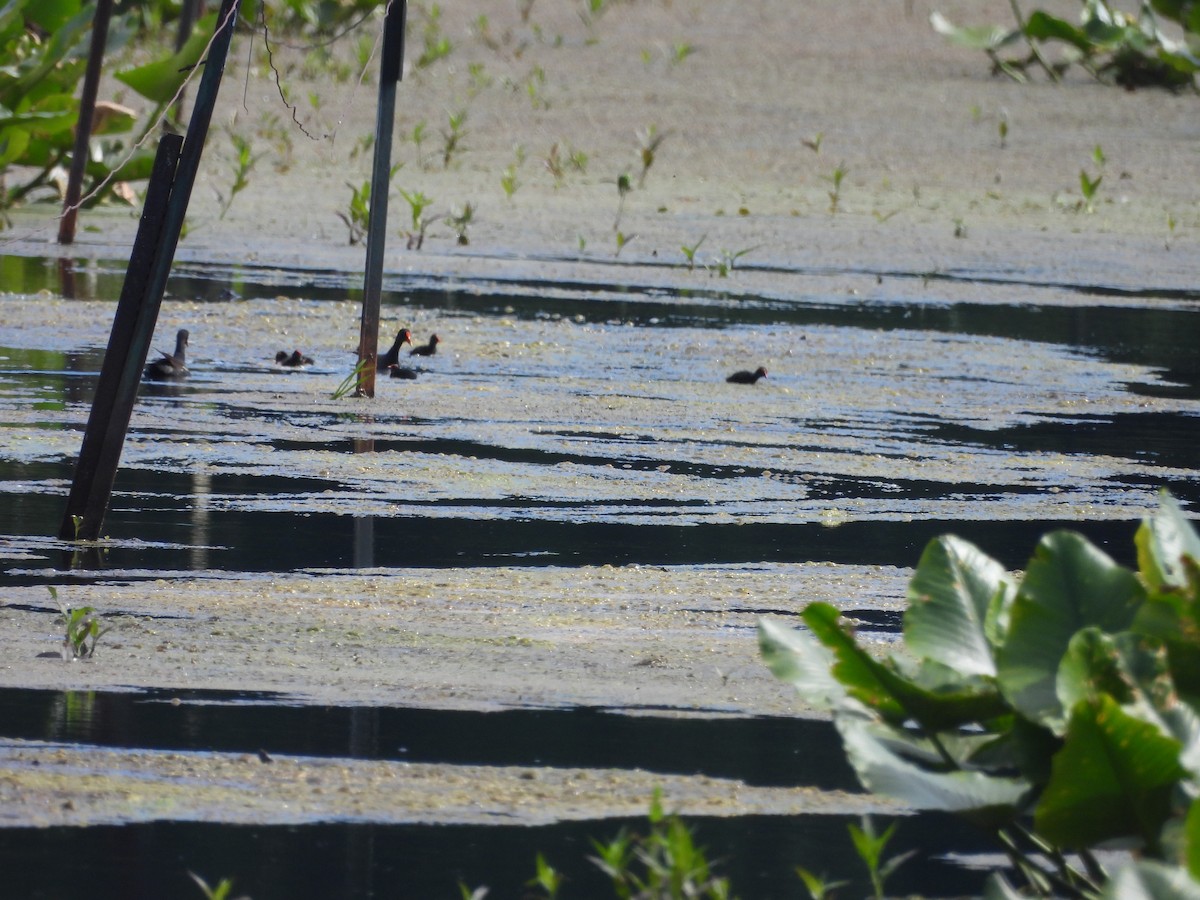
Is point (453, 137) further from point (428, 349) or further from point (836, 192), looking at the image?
point (428, 349)

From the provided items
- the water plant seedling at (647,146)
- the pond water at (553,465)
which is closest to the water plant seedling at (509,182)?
the water plant seedling at (647,146)

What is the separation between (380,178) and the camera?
896 cm

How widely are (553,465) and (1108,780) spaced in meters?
4.93

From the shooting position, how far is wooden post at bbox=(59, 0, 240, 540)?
20.5 feet

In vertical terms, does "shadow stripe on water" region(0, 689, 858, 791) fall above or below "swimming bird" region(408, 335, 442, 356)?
below

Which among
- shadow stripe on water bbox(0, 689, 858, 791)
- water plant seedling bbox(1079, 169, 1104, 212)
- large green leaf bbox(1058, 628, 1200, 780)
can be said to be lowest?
shadow stripe on water bbox(0, 689, 858, 791)

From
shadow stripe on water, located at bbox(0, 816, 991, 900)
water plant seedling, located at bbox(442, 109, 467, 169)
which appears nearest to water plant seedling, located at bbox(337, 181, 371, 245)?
water plant seedling, located at bbox(442, 109, 467, 169)

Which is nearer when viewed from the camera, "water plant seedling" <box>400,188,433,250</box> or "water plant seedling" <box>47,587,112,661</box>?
"water plant seedling" <box>47,587,112,661</box>

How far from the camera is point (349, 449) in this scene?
322 inches

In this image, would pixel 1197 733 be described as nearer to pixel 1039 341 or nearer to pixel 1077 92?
pixel 1039 341

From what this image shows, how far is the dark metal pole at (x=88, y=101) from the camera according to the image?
570 inches

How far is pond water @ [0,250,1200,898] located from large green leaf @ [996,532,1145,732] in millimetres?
692

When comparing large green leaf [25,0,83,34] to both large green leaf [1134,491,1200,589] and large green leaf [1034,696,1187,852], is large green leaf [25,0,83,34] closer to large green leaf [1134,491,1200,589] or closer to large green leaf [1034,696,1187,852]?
large green leaf [1134,491,1200,589]

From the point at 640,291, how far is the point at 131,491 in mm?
7108
